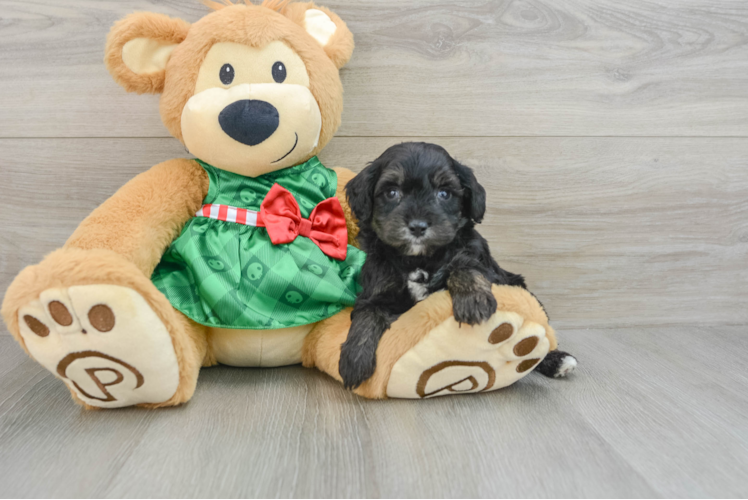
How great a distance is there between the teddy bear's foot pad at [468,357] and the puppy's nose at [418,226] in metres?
0.23

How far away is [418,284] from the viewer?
1458 millimetres

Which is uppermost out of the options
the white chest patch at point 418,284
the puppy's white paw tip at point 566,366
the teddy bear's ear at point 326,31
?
the teddy bear's ear at point 326,31

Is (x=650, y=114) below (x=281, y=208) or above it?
above

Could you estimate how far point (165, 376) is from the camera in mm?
1276

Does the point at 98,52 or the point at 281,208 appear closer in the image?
the point at 281,208

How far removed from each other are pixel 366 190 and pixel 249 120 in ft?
1.20

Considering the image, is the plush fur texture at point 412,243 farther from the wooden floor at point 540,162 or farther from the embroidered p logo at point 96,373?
the embroidered p logo at point 96,373

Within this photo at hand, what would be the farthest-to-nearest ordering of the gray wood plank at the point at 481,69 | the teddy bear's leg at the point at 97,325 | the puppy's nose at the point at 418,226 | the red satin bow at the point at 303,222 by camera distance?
1. the gray wood plank at the point at 481,69
2. the red satin bow at the point at 303,222
3. the puppy's nose at the point at 418,226
4. the teddy bear's leg at the point at 97,325

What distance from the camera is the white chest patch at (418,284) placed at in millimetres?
1450

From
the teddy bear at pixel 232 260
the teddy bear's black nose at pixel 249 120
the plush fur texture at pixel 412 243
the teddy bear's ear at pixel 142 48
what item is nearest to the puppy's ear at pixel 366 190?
the plush fur texture at pixel 412 243

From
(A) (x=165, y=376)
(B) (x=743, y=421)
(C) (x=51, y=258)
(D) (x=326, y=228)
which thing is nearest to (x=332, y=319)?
(D) (x=326, y=228)

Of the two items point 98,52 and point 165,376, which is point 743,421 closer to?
point 165,376

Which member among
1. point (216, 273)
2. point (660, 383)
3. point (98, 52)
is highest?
point (98, 52)

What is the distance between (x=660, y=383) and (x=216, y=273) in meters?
1.37
